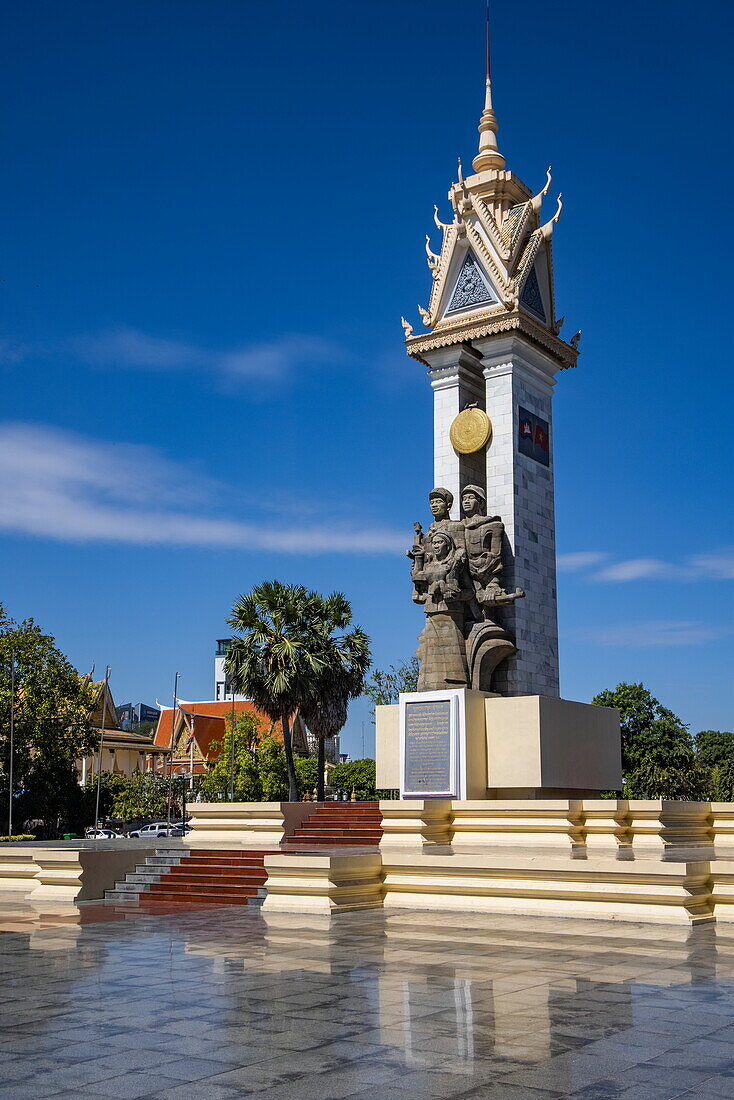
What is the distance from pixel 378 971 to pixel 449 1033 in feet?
8.18

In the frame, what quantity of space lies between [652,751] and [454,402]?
34184 mm

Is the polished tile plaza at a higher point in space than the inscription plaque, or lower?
lower

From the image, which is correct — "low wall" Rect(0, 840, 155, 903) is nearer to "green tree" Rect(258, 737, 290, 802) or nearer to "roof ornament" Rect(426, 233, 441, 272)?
"roof ornament" Rect(426, 233, 441, 272)

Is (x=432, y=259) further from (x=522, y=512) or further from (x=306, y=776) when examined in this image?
(x=306, y=776)

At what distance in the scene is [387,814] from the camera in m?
16.2

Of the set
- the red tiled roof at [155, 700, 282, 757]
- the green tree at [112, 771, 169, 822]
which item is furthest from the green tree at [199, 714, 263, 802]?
the red tiled roof at [155, 700, 282, 757]

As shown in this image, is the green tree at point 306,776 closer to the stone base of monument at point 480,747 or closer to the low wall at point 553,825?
the stone base of monument at point 480,747

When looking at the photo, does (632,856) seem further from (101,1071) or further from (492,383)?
(492,383)

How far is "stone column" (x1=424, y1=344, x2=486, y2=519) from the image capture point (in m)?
23.1

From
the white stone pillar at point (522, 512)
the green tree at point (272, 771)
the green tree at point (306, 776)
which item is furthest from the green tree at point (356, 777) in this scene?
the white stone pillar at point (522, 512)

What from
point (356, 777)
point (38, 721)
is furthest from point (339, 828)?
point (356, 777)

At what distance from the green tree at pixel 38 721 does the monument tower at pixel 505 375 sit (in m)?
23.1

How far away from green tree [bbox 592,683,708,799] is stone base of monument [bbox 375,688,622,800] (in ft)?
107

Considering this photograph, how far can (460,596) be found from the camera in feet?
70.0
